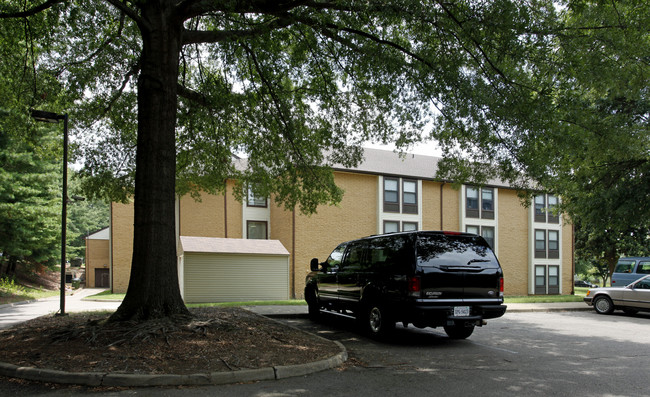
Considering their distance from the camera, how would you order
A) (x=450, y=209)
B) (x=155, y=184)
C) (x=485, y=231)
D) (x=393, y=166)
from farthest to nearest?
(x=485, y=231) → (x=450, y=209) → (x=393, y=166) → (x=155, y=184)

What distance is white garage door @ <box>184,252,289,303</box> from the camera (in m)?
21.1

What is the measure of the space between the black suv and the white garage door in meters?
12.9

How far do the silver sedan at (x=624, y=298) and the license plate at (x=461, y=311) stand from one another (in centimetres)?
1037

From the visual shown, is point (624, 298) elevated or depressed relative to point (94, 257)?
elevated

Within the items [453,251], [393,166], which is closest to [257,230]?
[393,166]

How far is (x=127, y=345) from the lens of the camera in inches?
281

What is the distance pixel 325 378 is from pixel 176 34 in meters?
7.39

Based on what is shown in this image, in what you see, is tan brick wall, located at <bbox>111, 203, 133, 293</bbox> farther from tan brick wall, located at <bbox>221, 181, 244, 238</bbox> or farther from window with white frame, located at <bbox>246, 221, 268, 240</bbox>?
window with white frame, located at <bbox>246, 221, 268, 240</bbox>

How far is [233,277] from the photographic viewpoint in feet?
71.7

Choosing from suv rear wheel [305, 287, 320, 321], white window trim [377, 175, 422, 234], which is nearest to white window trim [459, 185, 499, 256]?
white window trim [377, 175, 422, 234]

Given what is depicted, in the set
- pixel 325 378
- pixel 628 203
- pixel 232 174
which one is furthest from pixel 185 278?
pixel 628 203

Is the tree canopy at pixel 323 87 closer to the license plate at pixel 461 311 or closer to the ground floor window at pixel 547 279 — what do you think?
the license plate at pixel 461 311

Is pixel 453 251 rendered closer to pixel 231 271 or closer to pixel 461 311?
pixel 461 311

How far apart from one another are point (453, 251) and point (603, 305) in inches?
439
